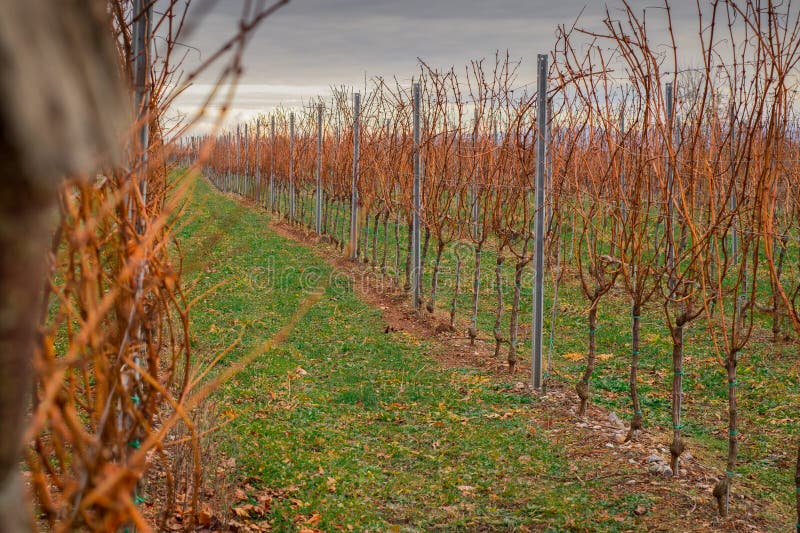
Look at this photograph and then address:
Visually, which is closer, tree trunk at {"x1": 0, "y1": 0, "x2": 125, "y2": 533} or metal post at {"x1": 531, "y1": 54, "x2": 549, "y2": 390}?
tree trunk at {"x1": 0, "y1": 0, "x2": 125, "y2": 533}

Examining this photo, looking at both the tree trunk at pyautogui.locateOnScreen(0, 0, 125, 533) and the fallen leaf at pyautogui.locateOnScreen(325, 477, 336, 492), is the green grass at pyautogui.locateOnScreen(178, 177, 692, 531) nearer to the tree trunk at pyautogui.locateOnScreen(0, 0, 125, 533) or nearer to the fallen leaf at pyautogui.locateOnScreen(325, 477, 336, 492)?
the fallen leaf at pyautogui.locateOnScreen(325, 477, 336, 492)

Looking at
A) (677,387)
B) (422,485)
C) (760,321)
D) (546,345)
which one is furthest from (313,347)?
(760,321)

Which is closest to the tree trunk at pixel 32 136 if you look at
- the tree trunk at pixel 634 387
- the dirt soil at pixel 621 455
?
the dirt soil at pixel 621 455

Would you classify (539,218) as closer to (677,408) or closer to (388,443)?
(677,408)

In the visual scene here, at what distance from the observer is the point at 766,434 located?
21.0ft

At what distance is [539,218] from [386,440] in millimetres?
2744

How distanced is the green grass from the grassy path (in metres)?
0.01

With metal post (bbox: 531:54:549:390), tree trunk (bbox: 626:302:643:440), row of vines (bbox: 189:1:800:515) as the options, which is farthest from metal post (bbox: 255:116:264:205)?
tree trunk (bbox: 626:302:643:440)

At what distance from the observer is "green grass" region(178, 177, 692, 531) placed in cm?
458

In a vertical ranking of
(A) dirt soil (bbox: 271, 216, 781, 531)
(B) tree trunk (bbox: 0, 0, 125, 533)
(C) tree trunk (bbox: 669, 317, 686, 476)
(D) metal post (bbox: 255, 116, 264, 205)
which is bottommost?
(A) dirt soil (bbox: 271, 216, 781, 531)

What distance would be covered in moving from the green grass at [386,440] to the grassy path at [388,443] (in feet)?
0.04

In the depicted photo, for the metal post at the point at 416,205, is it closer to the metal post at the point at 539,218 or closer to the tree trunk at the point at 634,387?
the metal post at the point at 539,218

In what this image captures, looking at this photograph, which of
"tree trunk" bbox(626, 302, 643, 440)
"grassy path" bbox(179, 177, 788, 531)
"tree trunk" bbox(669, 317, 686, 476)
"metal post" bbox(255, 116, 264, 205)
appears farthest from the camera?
"metal post" bbox(255, 116, 264, 205)

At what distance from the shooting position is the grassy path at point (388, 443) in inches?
180
